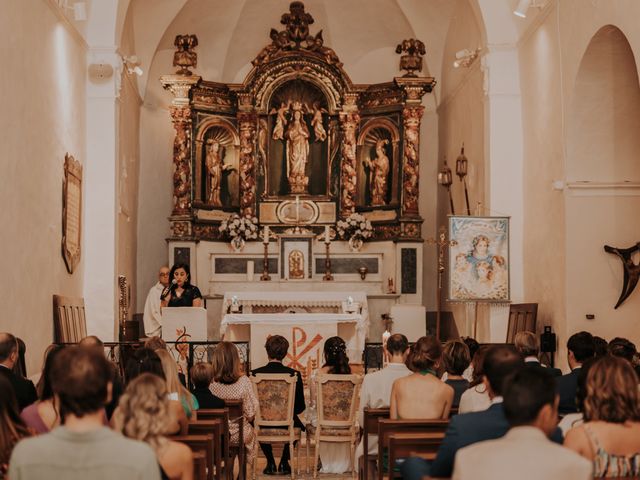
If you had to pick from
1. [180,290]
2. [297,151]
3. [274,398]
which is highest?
[297,151]

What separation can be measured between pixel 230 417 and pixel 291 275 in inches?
361

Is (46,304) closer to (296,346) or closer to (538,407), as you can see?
(296,346)

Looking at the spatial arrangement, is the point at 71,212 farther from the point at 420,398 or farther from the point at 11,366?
the point at 420,398

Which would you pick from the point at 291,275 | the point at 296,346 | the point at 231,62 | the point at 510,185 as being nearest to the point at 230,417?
the point at 296,346

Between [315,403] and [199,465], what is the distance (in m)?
4.03

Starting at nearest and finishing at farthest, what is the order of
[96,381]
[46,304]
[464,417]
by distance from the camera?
1. [96,381]
2. [464,417]
3. [46,304]

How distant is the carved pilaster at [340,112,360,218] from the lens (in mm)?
17484

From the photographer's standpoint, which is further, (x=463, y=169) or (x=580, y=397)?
(x=463, y=169)

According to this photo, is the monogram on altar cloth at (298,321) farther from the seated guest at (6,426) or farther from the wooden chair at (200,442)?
the seated guest at (6,426)

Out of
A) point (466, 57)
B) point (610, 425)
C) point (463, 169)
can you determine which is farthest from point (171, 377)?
point (463, 169)

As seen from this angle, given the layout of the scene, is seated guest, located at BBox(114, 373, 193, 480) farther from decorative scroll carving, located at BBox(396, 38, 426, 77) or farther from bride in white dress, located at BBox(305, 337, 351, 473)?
decorative scroll carving, located at BBox(396, 38, 426, 77)

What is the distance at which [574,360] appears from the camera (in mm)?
6504

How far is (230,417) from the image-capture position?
7.56m

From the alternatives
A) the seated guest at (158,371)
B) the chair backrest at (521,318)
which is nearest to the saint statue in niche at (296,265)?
the chair backrest at (521,318)
